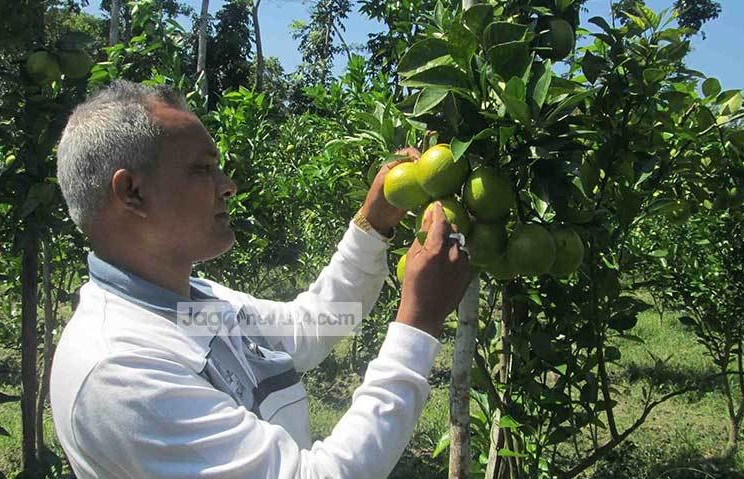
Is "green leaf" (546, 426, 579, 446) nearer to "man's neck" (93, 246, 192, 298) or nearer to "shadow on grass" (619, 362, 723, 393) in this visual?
"man's neck" (93, 246, 192, 298)

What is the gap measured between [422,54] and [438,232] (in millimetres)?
383

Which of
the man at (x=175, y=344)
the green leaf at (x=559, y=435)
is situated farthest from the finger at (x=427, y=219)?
the green leaf at (x=559, y=435)

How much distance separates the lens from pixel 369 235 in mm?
1721

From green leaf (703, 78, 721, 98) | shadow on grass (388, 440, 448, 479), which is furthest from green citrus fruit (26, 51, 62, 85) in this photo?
shadow on grass (388, 440, 448, 479)

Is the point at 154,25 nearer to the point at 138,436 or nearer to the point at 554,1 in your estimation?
the point at 554,1

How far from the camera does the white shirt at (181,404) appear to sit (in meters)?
1.08

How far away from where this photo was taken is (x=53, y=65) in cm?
235

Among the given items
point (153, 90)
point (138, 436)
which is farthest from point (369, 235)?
point (138, 436)

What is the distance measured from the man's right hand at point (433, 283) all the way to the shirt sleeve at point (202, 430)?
0.09 m

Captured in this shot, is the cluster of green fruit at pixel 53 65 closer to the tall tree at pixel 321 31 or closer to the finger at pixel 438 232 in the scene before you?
the finger at pixel 438 232

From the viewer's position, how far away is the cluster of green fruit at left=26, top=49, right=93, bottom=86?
2.32m

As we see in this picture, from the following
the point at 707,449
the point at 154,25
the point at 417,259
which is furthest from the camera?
the point at 707,449

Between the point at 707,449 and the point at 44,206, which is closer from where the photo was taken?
the point at 44,206

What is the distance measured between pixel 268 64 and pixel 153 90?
26.6m
